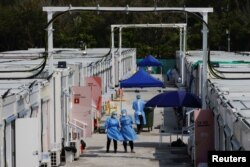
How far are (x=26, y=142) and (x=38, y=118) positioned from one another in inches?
47.4

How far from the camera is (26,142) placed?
43.5 ft

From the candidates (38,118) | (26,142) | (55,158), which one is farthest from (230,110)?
(55,158)

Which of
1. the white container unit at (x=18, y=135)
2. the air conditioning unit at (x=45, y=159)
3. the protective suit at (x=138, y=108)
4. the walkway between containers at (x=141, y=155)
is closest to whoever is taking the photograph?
the white container unit at (x=18, y=135)

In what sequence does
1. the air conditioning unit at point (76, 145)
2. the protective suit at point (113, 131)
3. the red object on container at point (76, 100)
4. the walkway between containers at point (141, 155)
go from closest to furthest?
the walkway between containers at point (141, 155), the air conditioning unit at point (76, 145), the protective suit at point (113, 131), the red object on container at point (76, 100)

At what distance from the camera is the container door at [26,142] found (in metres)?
13.1

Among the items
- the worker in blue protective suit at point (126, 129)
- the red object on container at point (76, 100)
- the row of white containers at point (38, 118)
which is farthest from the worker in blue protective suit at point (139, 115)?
the worker in blue protective suit at point (126, 129)

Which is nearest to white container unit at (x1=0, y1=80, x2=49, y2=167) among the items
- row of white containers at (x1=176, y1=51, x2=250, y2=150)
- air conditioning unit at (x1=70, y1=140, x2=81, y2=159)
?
row of white containers at (x1=176, y1=51, x2=250, y2=150)

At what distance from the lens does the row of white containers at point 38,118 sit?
13.0m

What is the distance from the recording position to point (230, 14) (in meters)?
72.8

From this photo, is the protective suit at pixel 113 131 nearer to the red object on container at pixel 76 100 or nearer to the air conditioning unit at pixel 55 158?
the red object on container at pixel 76 100

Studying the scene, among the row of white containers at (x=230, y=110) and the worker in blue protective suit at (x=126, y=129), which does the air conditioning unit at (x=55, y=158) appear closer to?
the worker in blue protective suit at (x=126, y=129)

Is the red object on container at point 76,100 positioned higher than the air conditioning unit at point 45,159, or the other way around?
the red object on container at point 76,100

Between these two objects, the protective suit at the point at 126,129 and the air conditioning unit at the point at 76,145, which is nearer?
the air conditioning unit at the point at 76,145

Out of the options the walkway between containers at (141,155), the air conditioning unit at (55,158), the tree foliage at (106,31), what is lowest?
the walkway between containers at (141,155)
